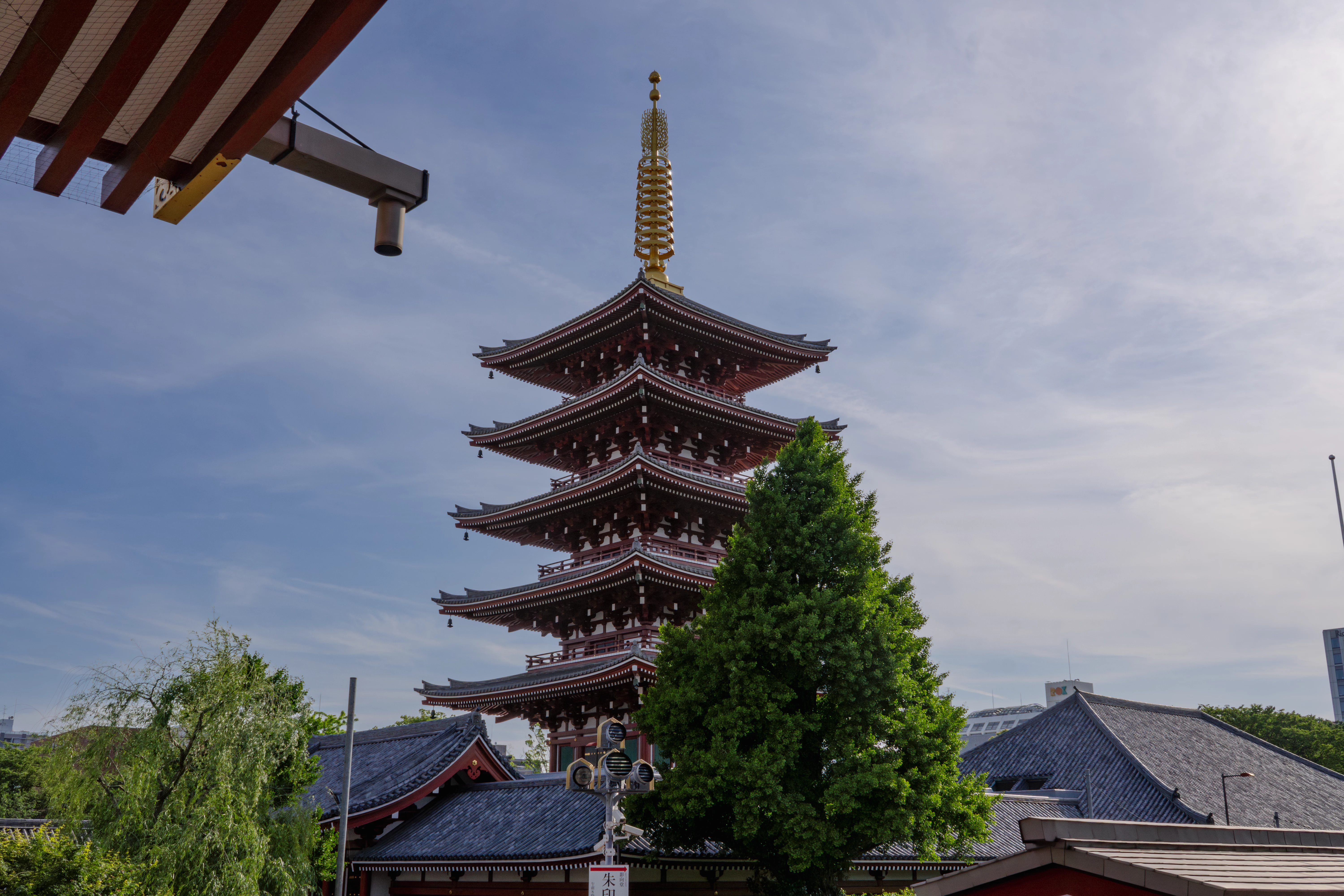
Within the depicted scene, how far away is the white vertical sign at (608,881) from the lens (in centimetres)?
1405

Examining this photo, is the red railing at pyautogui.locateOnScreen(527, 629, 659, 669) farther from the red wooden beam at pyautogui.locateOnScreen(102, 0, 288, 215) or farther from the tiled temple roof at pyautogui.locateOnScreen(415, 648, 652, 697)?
the red wooden beam at pyautogui.locateOnScreen(102, 0, 288, 215)

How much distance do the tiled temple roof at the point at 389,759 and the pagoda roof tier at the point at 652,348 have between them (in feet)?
39.0

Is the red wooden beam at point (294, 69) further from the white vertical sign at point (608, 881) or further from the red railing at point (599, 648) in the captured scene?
the red railing at point (599, 648)

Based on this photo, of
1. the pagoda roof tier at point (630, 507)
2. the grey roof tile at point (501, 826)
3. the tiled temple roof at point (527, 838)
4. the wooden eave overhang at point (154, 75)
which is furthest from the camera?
the pagoda roof tier at point (630, 507)

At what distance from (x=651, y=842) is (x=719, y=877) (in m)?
2.90

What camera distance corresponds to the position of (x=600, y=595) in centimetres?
3030

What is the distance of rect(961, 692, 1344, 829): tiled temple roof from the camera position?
3219cm

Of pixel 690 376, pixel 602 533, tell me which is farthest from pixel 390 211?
pixel 690 376

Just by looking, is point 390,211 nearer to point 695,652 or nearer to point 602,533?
point 695,652

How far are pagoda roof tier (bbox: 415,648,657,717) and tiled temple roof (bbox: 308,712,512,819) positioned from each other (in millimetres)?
960

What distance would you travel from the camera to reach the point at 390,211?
5.08 meters

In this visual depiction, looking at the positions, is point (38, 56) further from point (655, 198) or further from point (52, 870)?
point (655, 198)

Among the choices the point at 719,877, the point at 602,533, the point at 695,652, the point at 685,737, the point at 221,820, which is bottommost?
the point at 719,877

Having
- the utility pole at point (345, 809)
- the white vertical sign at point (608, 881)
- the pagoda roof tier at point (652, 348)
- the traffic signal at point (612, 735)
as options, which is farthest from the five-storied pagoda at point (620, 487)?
the white vertical sign at point (608, 881)
